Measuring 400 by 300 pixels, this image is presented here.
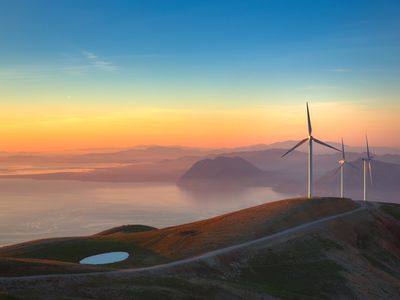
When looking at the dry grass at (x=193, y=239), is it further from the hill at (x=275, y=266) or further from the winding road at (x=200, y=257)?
the winding road at (x=200, y=257)

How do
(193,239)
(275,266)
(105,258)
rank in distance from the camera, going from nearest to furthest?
1. (275,266)
2. (105,258)
3. (193,239)

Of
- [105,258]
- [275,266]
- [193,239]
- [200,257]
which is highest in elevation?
[200,257]

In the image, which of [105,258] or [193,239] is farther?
[193,239]

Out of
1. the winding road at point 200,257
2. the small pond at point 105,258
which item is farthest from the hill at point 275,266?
the small pond at point 105,258

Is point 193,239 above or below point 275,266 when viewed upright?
above

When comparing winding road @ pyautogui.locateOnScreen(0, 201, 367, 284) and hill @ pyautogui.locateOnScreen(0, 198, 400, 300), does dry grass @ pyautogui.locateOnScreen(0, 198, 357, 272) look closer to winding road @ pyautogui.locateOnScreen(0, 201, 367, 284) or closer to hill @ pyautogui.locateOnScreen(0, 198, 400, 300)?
hill @ pyautogui.locateOnScreen(0, 198, 400, 300)

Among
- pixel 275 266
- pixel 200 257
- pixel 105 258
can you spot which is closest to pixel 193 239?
pixel 200 257

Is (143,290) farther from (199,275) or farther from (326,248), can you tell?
(326,248)

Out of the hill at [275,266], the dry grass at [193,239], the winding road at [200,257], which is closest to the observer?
the winding road at [200,257]

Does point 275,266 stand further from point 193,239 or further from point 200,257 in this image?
point 193,239

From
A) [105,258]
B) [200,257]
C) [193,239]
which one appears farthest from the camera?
[193,239]

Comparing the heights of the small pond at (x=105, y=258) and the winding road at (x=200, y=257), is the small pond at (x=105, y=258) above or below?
below

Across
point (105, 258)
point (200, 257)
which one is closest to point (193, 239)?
point (200, 257)
